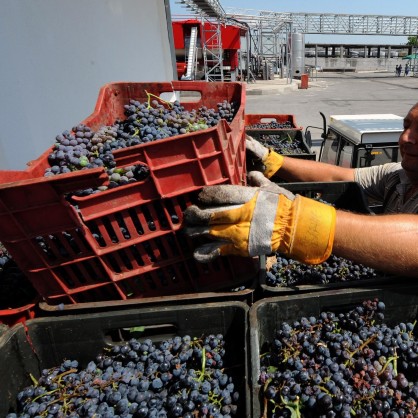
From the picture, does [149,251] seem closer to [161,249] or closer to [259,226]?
[161,249]

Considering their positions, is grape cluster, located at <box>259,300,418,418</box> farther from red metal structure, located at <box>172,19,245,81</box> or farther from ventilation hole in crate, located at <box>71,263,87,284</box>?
red metal structure, located at <box>172,19,245,81</box>

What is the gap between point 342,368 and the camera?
1.22 m

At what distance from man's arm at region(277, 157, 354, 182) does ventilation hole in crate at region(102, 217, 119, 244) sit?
1787 mm

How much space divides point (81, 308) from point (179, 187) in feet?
2.06

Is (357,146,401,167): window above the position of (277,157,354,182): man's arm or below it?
below

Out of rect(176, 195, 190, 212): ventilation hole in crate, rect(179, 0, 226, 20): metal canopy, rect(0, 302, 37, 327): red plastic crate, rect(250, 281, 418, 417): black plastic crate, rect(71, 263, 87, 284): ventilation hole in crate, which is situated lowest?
rect(250, 281, 418, 417): black plastic crate

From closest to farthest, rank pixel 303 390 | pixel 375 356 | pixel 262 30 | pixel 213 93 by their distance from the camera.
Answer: pixel 303 390
pixel 375 356
pixel 213 93
pixel 262 30

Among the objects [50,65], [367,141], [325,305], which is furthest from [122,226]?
[367,141]

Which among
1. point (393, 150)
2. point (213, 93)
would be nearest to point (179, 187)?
point (213, 93)

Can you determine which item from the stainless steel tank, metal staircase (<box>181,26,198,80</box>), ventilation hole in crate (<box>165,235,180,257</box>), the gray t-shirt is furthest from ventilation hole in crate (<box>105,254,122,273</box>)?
the stainless steel tank

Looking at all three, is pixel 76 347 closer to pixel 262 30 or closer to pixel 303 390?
pixel 303 390

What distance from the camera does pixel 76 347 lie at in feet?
4.56

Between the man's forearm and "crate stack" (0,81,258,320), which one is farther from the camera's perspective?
the man's forearm

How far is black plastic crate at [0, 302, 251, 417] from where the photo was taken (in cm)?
132
